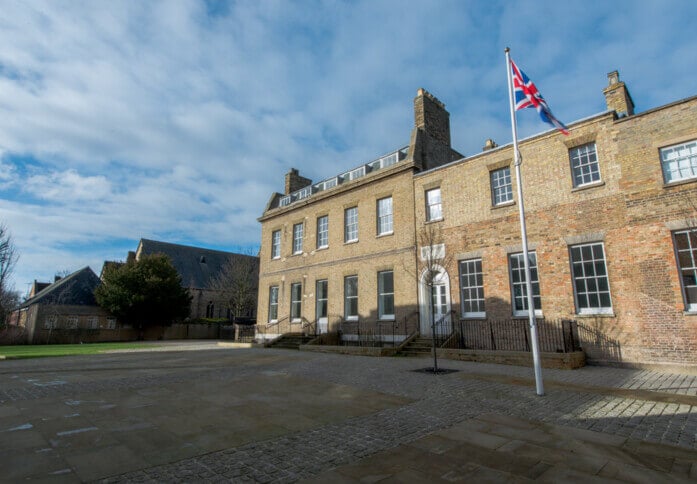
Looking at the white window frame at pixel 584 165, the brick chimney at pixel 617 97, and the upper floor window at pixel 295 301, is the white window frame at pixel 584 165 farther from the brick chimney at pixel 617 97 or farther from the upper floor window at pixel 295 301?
the upper floor window at pixel 295 301

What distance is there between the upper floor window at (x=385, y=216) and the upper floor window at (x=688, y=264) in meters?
10.8

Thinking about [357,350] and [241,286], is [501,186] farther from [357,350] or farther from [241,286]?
[241,286]

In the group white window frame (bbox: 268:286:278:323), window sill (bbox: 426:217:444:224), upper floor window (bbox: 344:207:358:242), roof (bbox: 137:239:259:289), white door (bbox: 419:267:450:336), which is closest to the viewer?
white door (bbox: 419:267:450:336)

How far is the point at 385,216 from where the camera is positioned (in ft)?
63.5

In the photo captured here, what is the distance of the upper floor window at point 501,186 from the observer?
15.0m

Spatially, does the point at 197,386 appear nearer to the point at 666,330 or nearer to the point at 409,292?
the point at 409,292

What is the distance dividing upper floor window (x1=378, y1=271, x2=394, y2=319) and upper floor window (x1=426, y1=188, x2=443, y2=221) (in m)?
3.35

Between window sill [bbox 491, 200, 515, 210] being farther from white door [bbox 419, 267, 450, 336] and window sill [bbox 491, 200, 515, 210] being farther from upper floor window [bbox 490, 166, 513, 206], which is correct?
white door [bbox 419, 267, 450, 336]

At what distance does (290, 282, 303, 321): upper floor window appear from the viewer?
23.1 m

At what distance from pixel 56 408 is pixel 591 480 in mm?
7541

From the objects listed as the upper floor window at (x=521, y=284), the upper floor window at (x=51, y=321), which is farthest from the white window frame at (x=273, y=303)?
the upper floor window at (x=51, y=321)

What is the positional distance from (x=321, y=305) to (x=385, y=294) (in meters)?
4.62

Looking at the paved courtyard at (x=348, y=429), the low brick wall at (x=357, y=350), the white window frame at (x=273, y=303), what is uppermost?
the white window frame at (x=273, y=303)

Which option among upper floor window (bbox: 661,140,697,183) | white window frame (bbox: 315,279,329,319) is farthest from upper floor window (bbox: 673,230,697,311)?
white window frame (bbox: 315,279,329,319)
